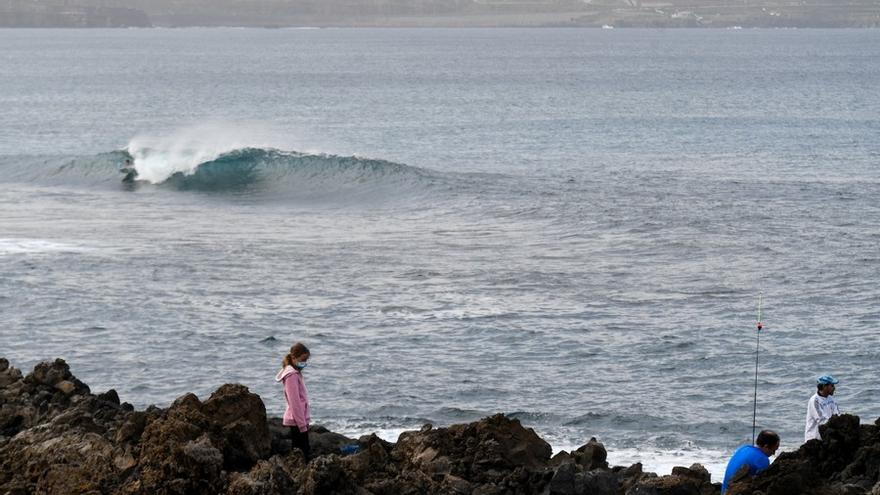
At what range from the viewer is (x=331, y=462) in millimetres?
12953

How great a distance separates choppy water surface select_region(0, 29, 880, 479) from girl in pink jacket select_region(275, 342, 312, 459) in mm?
5409

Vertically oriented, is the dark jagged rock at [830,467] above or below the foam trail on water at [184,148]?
above

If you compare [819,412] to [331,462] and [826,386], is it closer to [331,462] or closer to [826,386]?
[826,386]

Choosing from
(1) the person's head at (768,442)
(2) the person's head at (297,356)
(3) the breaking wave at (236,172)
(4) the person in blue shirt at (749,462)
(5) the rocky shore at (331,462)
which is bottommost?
(3) the breaking wave at (236,172)

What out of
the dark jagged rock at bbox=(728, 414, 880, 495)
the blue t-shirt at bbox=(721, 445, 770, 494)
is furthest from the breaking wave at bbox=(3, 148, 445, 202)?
the blue t-shirt at bbox=(721, 445, 770, 494)

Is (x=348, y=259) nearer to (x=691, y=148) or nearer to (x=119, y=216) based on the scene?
(x=119, y=216)

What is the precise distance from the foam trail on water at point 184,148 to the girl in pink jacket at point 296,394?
36791mm

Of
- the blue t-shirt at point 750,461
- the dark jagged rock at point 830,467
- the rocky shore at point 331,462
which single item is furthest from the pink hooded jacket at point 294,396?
the dark jagged rock at point 830,467

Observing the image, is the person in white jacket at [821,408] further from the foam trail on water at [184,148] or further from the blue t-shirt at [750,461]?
the foam trail on water at [184,148]

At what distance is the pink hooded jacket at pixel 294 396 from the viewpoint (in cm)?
1384

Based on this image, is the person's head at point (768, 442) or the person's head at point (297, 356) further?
the person's head at point (297, 356)

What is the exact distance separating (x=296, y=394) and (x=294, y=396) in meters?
0.03

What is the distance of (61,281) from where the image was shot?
99.2 feet

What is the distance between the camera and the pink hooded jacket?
13836 mm
